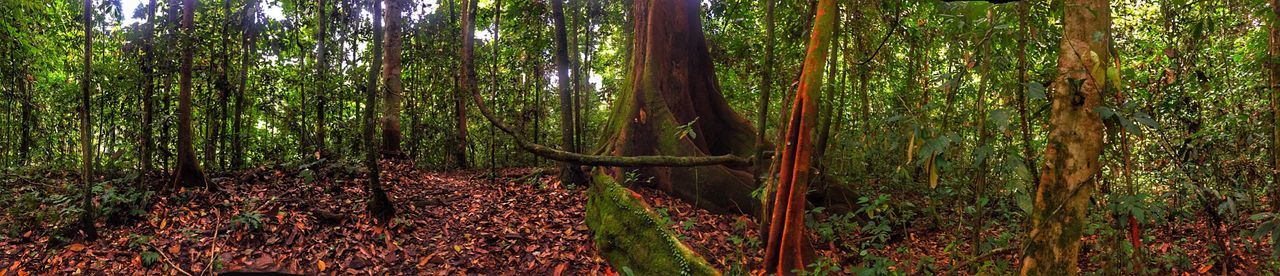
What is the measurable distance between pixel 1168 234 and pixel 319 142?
36.6 ft

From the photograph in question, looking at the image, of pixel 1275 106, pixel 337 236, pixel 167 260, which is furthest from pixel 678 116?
pixel 1275 106

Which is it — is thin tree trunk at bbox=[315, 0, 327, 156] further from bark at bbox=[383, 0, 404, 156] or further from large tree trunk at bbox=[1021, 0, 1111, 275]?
large tree trunk at bbox=[1021, 0, 1111, 275]

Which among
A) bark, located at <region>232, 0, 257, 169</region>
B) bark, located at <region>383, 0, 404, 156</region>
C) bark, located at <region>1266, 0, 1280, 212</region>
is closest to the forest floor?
bark, located at <region>1266, 0, 1280, 212</region>

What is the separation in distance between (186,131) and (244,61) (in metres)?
2.16

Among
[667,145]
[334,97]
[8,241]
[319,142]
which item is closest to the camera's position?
[8,241]

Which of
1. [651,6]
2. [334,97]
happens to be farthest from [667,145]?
[334,97]

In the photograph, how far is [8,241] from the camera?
5.77m

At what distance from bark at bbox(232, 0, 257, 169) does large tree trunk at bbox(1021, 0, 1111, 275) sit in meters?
9.90

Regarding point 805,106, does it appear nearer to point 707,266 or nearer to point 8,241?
point 707,266

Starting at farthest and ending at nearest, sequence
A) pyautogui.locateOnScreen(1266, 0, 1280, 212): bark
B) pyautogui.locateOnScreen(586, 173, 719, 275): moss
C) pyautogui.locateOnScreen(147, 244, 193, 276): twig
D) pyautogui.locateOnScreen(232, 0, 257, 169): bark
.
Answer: pyautogui.locateOnScreen(232, 0, 257, 169): bark, pyautogui.locateOnScreen(147, 244, 193, 276): twig, pyautogui.locateOnScreen(586, 173, 719, 275): moss, pyautogui.locateOnScreen(1266, 0, 1280, 212): bark

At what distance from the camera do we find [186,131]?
7301 mm

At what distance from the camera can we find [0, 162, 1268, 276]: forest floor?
5547mm

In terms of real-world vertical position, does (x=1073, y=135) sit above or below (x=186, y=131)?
below

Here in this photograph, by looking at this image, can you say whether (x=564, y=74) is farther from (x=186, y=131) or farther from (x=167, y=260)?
(x=167, y=260)
